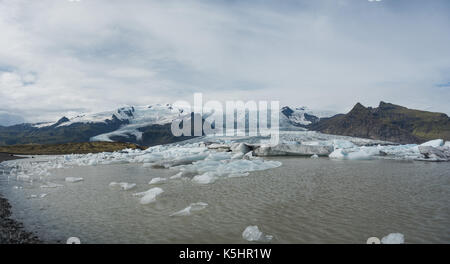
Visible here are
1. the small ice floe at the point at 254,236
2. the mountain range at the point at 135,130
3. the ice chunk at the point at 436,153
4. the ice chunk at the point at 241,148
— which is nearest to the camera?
the small ice floe at the point at 254,236

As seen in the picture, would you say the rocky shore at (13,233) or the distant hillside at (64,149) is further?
the distant hillside at (64,149)

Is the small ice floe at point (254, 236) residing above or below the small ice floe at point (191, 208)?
above

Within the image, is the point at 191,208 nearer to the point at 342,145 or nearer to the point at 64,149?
the point at 342,145

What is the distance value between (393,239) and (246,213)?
10.8 ft

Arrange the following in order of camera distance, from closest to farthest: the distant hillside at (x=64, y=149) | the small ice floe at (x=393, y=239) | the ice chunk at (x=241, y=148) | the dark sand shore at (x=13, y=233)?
the small ice floe at (x=393, y=239) → the dark sand shore at (x=13, y=233) → the ice chunk at (x=241, y=148) → the distant hillside at (x=64, y=149)

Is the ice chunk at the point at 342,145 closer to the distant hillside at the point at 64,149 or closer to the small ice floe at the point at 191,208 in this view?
the small ice floe at the point at 191,208

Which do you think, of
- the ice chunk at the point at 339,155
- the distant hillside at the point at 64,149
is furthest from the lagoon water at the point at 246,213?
the distant hillside at the point at 64,149

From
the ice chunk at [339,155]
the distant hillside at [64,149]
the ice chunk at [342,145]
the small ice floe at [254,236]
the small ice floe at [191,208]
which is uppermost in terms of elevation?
the small ice floe at [254,236]

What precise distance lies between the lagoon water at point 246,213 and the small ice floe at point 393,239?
0.19 metres

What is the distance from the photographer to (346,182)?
37.4 ft

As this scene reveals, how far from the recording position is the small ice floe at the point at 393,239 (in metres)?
4.67
